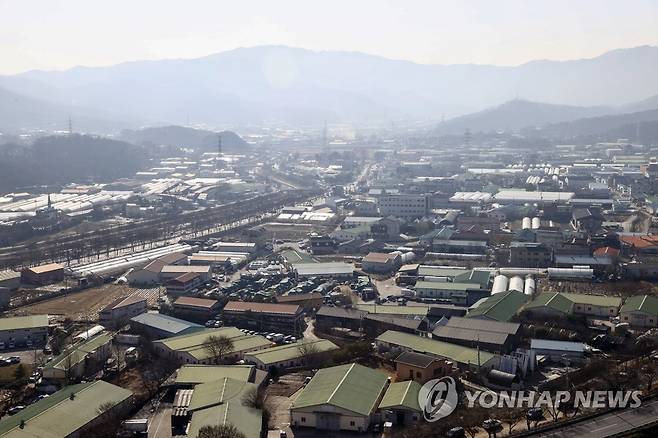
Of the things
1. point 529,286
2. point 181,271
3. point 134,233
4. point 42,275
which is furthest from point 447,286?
point 134,233

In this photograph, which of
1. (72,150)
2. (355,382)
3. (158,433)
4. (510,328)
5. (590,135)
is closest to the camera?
(158,433)

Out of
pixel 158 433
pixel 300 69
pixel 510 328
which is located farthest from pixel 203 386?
pixel 300 69

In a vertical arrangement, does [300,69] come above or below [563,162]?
above

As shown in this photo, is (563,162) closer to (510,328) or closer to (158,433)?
(510,328)

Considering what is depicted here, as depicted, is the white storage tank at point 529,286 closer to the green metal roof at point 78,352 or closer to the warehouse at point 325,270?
the warehouse at point 325,270

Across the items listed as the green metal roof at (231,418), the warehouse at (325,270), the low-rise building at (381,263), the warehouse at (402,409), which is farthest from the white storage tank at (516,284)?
the green metal roof at (231,418)
